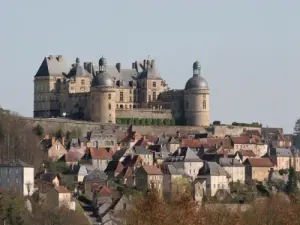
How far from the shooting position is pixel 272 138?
125500 millimetres

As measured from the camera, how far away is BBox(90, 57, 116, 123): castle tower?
118m

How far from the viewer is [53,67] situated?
12188 cm

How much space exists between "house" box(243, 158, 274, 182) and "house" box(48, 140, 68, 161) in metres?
13.0

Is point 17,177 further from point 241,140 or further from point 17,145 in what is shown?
point 241,140

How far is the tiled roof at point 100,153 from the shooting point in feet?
351

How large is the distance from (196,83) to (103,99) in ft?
28.4

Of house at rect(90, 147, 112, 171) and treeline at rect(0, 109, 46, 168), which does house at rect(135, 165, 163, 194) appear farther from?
treeline at rect(0, 109, 46, 168)

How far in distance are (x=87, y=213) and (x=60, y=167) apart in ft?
38.5

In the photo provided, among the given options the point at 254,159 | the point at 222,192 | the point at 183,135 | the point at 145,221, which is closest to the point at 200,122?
the point at 183,135

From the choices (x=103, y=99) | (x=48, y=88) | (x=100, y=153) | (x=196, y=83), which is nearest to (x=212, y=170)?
(x=100, y=153)

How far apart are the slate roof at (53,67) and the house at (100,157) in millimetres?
14615

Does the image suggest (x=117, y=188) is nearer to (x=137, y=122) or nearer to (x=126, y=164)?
(x=126, y=164)

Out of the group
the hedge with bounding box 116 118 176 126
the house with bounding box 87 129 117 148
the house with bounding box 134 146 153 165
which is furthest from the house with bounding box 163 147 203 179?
the hedge with bounding box 116 118 176 126

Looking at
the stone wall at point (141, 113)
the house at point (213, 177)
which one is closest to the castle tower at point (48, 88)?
the stone wall at point (141, 113)
